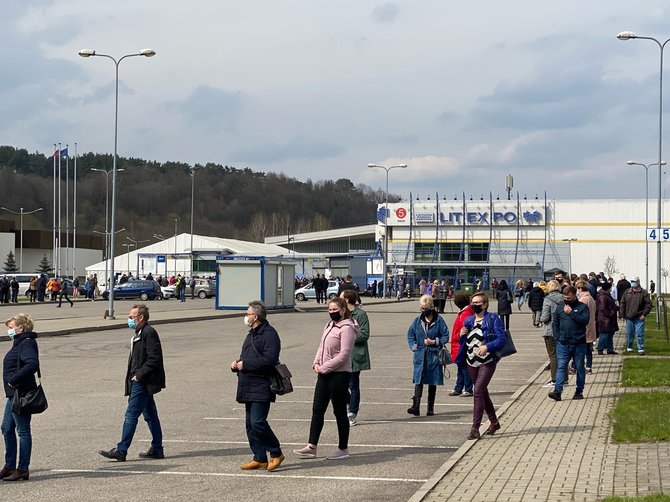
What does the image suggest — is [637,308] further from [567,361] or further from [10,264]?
[10,264]

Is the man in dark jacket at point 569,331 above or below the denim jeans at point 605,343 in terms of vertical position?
above

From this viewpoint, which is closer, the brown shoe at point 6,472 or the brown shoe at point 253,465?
the brown shoe at point 6,472

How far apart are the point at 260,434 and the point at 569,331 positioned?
22.1 feet

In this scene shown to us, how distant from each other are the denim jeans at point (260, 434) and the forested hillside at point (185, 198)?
487 feet

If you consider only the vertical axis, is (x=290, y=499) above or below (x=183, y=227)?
below

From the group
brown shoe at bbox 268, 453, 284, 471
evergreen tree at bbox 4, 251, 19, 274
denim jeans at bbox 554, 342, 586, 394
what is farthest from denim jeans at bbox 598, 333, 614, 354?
evergreen tree at bbox 4, 251, 19, 274

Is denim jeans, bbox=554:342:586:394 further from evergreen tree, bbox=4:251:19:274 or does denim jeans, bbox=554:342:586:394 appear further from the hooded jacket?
evergreen tree, bbox=4:251:19:274

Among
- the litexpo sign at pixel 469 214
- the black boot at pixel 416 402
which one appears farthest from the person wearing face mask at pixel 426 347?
the litexpo sign at pixel 469 214

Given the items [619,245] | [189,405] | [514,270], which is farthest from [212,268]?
[189,405]

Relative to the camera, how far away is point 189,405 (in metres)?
14.8

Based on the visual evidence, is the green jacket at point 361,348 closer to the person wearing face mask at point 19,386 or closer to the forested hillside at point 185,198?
the person wearing face mask at point 19,386

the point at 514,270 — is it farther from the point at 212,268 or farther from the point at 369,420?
the point at 369,420

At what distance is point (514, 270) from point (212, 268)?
28.3m

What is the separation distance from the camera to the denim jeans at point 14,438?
30.5 ft
